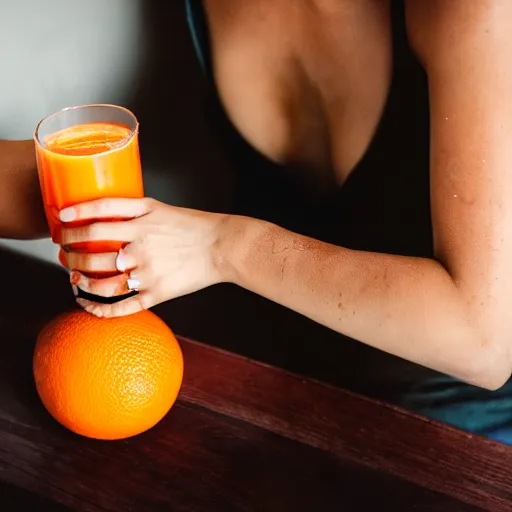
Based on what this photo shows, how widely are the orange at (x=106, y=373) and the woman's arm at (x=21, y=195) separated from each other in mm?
222

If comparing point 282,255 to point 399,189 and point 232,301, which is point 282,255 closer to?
point 399,189

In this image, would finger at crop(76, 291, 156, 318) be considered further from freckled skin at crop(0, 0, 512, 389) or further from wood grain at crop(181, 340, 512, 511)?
wood grain at crop(181, 340, 512, 511)

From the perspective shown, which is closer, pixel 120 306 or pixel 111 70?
pixel 120 306

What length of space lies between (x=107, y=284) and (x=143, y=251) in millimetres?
48

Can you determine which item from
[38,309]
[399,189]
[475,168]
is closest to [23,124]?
[38,309]

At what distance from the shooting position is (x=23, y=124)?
3.54 ft

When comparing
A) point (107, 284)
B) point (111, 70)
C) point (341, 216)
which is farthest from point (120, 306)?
point (111, 70)

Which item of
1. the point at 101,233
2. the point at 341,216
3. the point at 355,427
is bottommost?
the point at 355,427

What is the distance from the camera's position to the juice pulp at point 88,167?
0.64 m

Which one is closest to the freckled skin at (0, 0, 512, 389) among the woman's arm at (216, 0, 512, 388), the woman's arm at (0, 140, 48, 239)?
the woman's arm at (216, 0, 512, 388)

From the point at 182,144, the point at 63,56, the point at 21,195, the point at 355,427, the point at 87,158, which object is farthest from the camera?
the point at 182,144

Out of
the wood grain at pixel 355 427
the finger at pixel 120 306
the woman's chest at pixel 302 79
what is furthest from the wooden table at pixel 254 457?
the woman's chest at pixel 302 79

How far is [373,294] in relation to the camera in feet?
2.27

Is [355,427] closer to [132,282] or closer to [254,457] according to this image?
[254,457]
